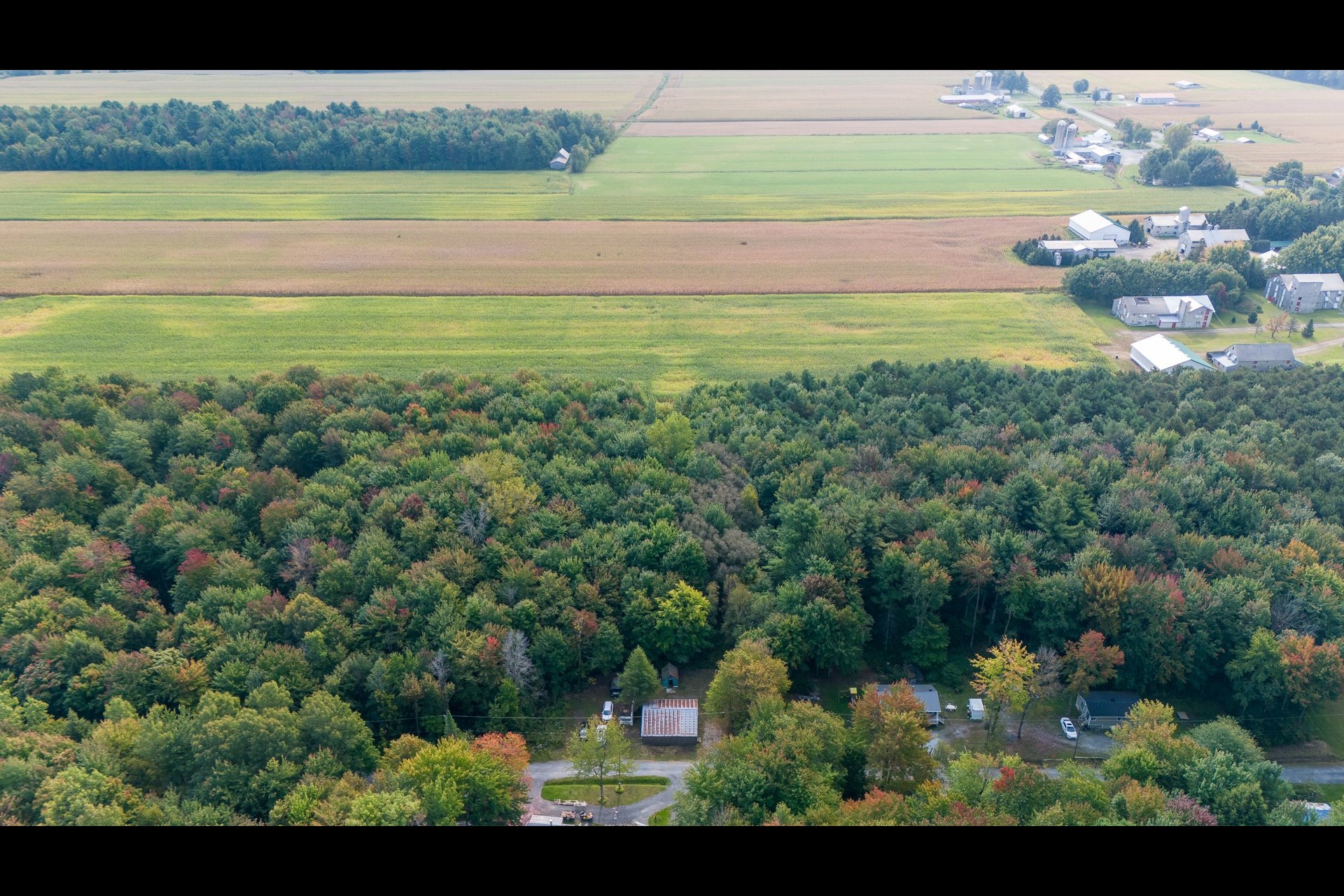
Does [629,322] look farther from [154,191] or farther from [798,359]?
[154,191]

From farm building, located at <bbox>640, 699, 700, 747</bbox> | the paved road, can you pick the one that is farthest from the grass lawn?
farm building, located at <bbox>640, 699, 700, 747</bbox>

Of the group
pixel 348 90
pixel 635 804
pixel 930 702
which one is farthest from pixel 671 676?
pixel 348 90

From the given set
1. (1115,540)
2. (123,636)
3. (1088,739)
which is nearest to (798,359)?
(1115,540)

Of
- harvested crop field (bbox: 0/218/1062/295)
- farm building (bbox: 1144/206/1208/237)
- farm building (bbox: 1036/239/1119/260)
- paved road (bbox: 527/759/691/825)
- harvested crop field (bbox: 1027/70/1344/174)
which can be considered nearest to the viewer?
paved road (bbox: 527/759/691/825)

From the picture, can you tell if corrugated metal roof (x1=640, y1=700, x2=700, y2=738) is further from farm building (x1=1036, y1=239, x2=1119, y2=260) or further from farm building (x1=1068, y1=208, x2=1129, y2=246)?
farm building (x1=1068, y1=208, x2=1129, y2=246)

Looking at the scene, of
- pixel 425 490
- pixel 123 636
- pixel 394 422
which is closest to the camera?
pixel 123 636

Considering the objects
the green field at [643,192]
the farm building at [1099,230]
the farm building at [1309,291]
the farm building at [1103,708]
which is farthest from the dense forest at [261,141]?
the farm building at [1103,708]

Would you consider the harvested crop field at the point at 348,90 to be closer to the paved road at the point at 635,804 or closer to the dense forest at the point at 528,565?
the dense forest at the point at 528,565
